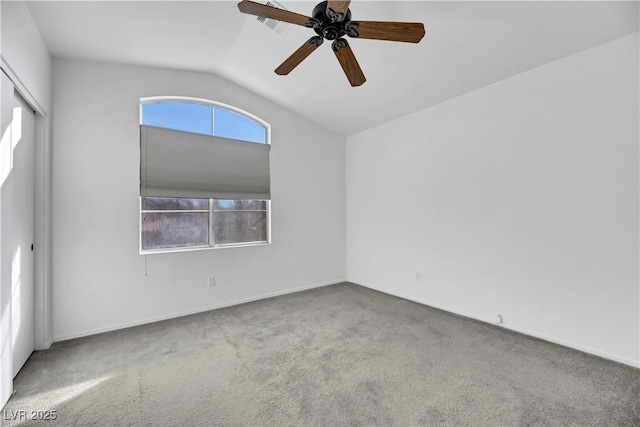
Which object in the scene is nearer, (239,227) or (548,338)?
(548,338)

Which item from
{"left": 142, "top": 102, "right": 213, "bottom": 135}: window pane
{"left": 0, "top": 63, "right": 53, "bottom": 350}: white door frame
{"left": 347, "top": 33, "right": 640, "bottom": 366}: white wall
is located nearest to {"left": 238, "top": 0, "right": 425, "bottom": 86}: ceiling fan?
{"left": 347, "top": 33, "right": 640, "bottom": 366}: white wall

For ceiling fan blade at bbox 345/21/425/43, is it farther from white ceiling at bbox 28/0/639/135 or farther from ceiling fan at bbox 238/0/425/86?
white ceiling at bbox 28/0/639/135

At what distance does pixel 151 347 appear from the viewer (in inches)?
107

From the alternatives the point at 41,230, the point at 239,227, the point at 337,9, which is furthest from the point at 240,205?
the point at 337,9

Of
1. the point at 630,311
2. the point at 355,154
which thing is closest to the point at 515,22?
the point at 630,311

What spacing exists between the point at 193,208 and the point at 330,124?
262cm

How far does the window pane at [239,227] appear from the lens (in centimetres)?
396

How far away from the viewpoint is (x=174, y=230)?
11.9 ft

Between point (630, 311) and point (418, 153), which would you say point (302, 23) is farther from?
point (630, 311)

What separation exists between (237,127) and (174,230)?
172 centimetres

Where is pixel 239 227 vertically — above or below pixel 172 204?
below

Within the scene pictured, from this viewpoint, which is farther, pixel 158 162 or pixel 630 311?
pixel 158 162

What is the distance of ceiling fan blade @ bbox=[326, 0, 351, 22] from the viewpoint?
1.60 m

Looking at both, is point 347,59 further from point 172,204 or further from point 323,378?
point 172,204
